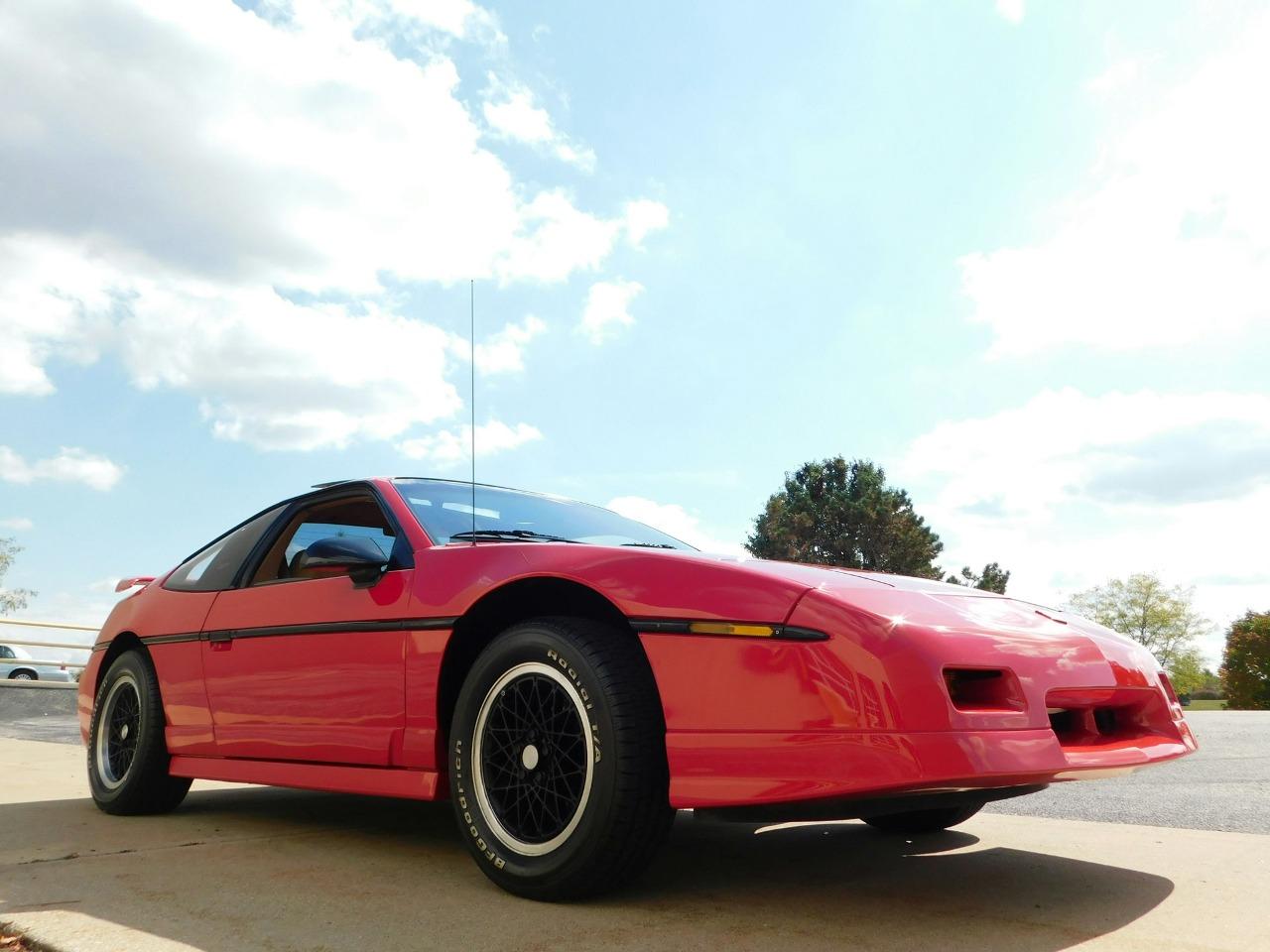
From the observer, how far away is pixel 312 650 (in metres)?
3.43

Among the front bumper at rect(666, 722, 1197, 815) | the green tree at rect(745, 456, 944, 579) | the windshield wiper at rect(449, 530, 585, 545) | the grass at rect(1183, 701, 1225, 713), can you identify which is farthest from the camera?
the green tree at rect(745, 456, 944, 579)

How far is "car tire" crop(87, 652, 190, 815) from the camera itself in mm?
4242

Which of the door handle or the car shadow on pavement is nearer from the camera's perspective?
the car shadow on pavement

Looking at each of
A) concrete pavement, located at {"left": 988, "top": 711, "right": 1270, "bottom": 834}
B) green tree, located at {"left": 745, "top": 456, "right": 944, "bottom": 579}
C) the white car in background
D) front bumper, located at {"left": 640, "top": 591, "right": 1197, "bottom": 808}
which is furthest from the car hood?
green tree, located at {"left": 745, "top": 456, "right": 944, "bottom": 579}

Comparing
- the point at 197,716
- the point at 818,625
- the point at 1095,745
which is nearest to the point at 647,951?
the point at 818,625

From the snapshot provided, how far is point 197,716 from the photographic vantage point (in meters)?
4.01

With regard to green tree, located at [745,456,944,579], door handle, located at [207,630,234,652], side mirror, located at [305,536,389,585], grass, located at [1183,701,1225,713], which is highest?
green tree, located at [745,456,944,579]

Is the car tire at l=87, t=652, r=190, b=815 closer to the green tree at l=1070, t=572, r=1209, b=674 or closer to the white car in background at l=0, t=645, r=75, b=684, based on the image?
the white car in background at l=0, t=645, r=75, b=684

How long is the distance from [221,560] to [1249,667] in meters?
27.5

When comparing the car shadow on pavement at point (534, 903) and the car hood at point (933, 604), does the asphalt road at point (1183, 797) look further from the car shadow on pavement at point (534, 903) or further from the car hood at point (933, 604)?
the car hood at point (933, 604)

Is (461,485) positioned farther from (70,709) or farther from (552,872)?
(70,709)

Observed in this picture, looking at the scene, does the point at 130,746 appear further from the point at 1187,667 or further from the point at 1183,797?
the point at 1187,667

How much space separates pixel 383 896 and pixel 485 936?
0.52 metres

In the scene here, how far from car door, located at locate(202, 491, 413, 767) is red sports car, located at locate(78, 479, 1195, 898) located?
0.04 ft
